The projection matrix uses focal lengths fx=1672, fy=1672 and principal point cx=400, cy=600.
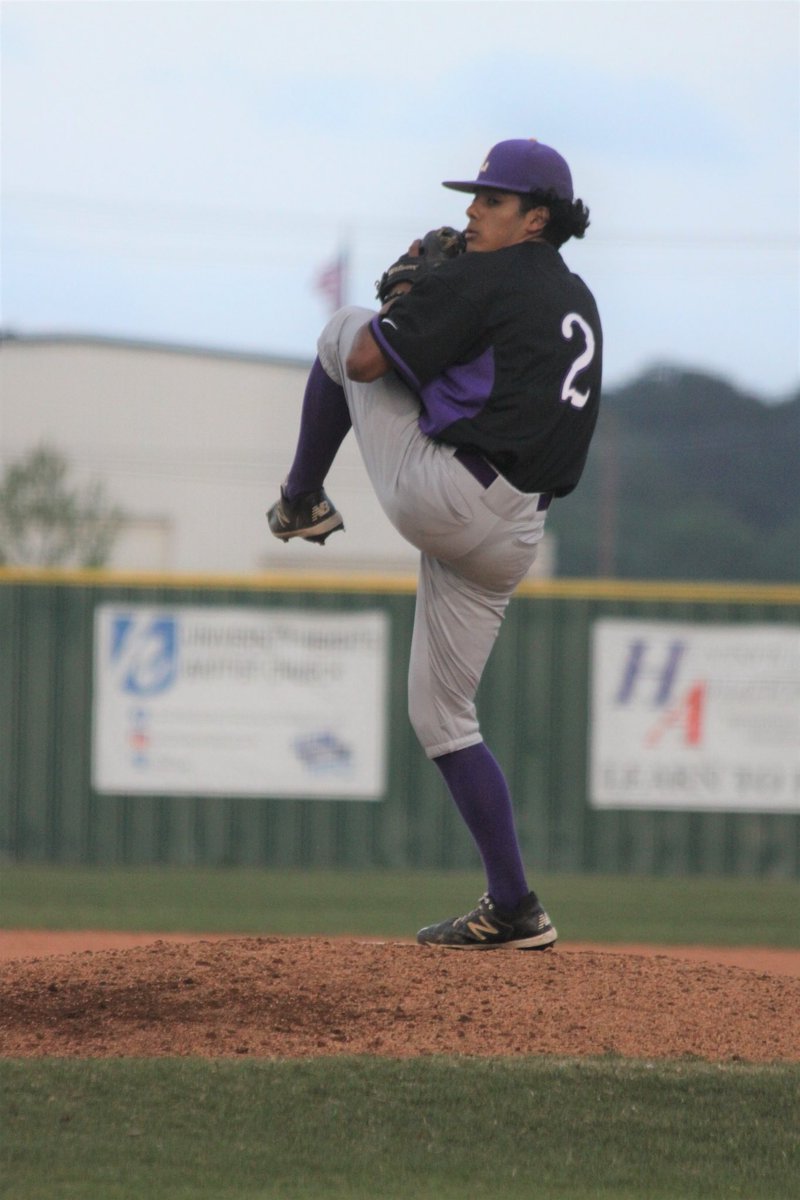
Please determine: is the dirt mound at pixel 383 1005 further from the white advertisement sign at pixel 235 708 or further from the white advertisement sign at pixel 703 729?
the white advertisement sign at pixel 703 729

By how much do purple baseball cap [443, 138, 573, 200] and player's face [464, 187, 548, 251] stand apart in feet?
0.08

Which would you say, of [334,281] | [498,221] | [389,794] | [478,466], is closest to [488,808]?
[478,466]

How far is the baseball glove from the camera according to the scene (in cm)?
354

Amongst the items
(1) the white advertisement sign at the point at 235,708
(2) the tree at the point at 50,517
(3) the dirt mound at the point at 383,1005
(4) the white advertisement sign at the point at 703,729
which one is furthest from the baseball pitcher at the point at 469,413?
(2) the tree at the point at 50,517

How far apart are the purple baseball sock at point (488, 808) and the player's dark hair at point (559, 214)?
118cm

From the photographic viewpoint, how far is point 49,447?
34562 mm

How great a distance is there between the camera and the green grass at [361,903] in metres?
8.30

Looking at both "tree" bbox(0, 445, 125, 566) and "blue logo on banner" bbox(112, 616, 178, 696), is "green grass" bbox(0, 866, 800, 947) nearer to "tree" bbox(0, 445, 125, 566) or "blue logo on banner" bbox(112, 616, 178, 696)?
"blue logo on banner" bbox(112, 616, 178, 696)

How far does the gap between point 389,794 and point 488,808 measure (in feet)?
25.4

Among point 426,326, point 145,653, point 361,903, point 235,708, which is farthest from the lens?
point 145,653

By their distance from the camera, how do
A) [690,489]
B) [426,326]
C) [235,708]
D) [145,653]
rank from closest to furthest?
[426,326]
[235,708]
[145,653]
[690,489]

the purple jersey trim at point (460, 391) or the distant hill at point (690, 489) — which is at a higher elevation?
the distant hill at point (690, 489)

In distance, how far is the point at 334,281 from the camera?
3272 centimetres

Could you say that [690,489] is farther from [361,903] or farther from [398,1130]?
[398,1130]
